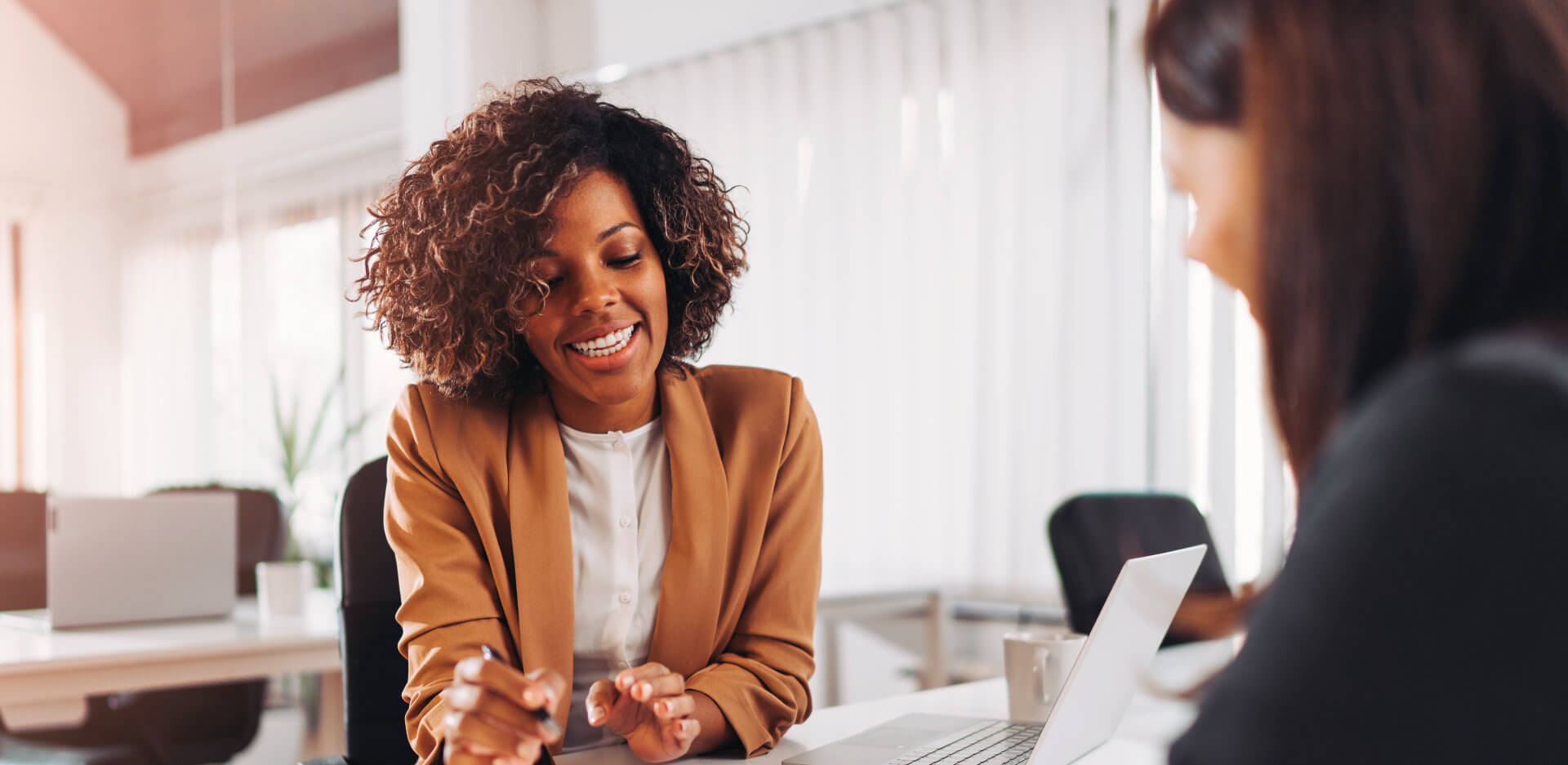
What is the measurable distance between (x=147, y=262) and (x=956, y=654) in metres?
4.68

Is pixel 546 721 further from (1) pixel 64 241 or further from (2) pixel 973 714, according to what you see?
(1) pixel 64 241

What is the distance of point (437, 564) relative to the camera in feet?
3.80

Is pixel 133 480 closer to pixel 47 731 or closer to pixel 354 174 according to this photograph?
pixel 354 174

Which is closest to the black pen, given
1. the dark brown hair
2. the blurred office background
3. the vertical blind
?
the dark brown hair

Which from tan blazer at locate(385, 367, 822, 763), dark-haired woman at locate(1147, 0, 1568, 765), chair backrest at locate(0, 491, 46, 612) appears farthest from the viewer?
chair backrest at locate(0, 491, 46, 612)

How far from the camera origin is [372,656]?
4.46 ft

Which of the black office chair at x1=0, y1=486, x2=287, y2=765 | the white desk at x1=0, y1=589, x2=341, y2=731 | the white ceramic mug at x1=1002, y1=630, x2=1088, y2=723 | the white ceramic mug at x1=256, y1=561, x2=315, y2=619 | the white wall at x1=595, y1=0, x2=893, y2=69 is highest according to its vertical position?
the white wall at x1=595, y1=0, x2=893, y2=69

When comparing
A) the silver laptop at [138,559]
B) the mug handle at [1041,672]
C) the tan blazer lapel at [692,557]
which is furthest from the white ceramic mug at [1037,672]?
the silver laptop at [138,559]

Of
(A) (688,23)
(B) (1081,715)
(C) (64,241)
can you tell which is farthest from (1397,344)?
(C) (64,241)

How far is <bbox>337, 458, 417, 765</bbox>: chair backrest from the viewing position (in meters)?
1.36

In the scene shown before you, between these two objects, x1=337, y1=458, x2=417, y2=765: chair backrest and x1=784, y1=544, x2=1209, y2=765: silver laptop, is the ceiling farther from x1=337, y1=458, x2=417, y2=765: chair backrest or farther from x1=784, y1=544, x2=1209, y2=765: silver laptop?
x1=784, y1=544, x2=1209, y2=765: silver laptop

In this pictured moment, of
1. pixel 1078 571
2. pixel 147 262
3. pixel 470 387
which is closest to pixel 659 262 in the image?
pixel 470 387

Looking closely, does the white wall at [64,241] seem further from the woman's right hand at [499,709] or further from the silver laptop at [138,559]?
the woman's right hand at [499,709]

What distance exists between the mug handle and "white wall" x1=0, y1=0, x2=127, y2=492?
5.32m
